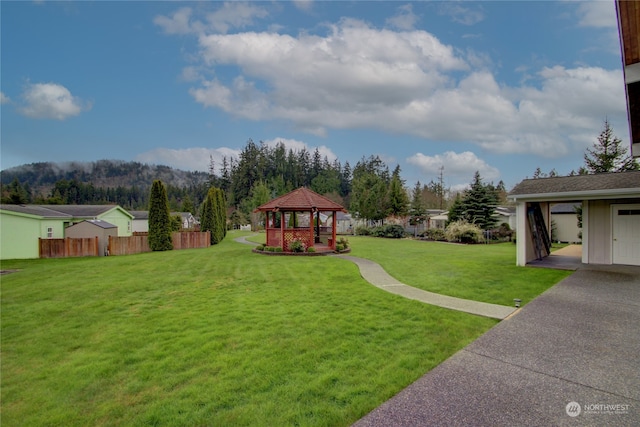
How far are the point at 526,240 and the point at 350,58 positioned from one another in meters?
11.7

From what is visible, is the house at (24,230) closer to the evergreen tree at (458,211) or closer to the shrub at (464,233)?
the shrub at (464,233)

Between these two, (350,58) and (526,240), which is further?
(350,58)

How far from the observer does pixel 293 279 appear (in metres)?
9.20

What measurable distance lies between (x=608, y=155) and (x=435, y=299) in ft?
103

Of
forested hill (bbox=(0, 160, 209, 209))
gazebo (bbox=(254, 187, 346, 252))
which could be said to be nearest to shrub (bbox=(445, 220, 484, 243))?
gazebo (bbox=(254, 187, 346, 252))

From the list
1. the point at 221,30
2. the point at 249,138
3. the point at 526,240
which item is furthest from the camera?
the point at 249,138

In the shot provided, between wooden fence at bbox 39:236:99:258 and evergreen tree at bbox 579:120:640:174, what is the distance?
39785 mm

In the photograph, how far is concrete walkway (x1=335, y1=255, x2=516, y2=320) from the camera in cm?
576

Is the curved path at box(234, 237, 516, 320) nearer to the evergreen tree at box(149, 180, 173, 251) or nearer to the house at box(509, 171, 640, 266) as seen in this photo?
the house at box(509, 171, 640, 266)

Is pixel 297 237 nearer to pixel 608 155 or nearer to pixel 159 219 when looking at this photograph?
pixel 159 219

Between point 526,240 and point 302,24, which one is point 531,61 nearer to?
point 526,240

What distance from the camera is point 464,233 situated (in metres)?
23.2

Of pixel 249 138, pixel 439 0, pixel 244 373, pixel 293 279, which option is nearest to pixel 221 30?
pixel 439 0

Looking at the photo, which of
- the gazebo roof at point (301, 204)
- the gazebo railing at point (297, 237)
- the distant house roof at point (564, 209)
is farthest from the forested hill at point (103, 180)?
the distant house roof at point (564, 209)
